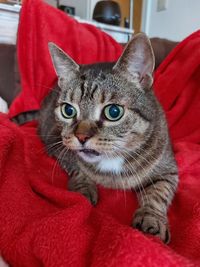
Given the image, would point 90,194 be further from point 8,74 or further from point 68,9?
point 68,9

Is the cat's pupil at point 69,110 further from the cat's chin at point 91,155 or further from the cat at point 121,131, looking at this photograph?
the cat's chin at point 91,155

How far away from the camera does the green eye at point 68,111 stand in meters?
0.94

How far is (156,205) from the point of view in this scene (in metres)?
0.87

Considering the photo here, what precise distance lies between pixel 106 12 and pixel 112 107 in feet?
5.90

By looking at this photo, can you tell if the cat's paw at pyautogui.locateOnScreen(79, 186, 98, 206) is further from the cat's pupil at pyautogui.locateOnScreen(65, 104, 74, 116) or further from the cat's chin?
the cat's pupil at pyautogui.locateOnScreen(65, 104, 74, 116)

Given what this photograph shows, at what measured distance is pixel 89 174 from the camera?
103 cm

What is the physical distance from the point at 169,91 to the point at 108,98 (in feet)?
2.33

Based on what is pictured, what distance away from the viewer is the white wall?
2.29m

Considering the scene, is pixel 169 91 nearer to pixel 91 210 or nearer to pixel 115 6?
pixel 91 210

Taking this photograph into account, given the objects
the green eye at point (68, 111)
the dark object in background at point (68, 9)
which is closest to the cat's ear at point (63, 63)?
the green eye at point (68, 111)

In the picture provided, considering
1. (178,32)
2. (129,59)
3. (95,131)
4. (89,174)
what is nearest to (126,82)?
(129,59)

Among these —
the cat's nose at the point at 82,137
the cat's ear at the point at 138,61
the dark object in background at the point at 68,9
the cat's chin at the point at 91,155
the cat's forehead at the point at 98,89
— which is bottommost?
the cat's chin at the point at 91,155

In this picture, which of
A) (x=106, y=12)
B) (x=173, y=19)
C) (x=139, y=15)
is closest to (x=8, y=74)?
(x=106, y=12)

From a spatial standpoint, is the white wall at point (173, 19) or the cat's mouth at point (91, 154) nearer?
the cat's mouth at point (91, 154)
